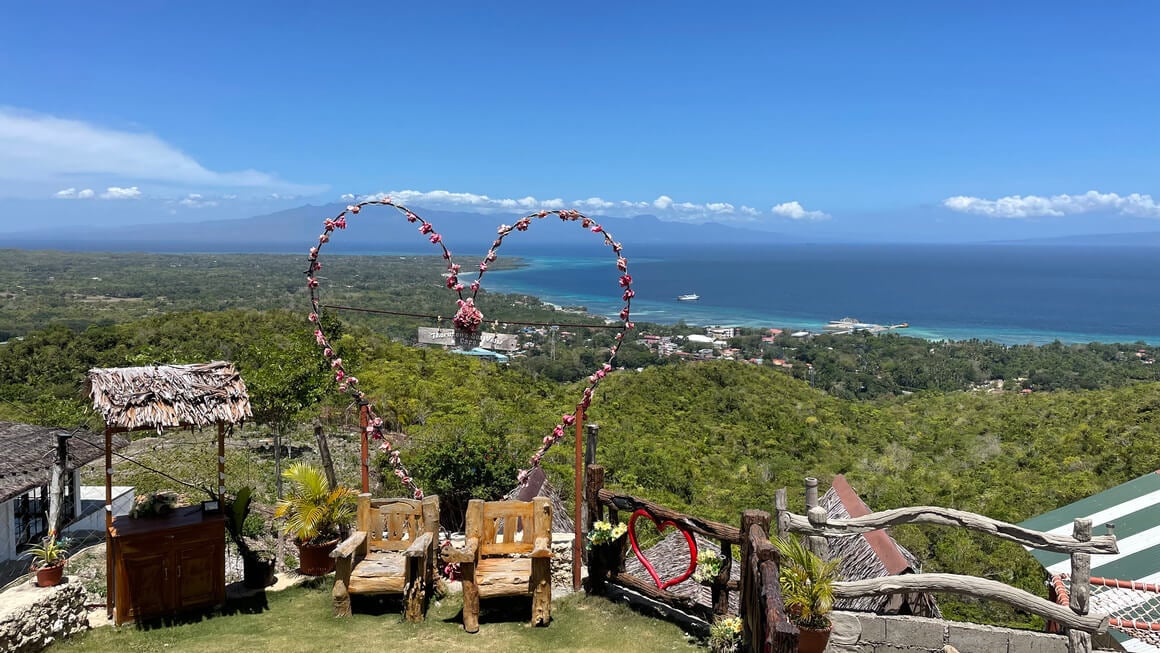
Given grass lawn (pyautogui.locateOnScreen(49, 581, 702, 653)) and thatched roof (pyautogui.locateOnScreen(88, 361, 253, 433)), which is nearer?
grass lawn (pyautogui.locateOnScreen(49, 581, 702, 653))

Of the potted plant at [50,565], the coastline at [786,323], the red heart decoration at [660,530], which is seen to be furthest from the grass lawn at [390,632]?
the coastline at [786,323]

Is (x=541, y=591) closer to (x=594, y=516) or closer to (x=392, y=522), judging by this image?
(x=594, y=516)

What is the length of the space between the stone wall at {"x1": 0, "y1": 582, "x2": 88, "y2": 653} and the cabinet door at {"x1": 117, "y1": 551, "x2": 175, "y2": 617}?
0.37 metres

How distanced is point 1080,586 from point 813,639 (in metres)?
2.21

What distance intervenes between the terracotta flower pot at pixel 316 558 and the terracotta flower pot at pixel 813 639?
15.5ft

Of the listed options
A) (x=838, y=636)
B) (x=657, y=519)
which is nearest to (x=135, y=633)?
(x=657, y=519)

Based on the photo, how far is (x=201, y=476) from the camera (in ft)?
48.1

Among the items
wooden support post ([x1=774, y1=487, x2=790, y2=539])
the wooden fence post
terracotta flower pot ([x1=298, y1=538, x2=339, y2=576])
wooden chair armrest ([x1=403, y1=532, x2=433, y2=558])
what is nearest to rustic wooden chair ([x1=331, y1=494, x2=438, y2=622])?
wooden chair armrest ([x1=403, y1=532, x2=433, y2=558])

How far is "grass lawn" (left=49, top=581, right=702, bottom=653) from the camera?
20.0ft

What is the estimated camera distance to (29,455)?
11039 millimetres

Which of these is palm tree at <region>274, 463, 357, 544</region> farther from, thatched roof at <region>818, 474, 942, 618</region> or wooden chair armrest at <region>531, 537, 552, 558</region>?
thatched roof at <region>818, 474, 942, 618</region>

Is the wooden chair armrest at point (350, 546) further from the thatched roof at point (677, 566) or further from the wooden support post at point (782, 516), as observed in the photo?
the wooden support post at point (782, 516)

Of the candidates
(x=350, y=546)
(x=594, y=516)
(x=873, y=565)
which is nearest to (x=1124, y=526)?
(x=873, y=565)

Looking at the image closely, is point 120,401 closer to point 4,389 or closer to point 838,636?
point 838,636
